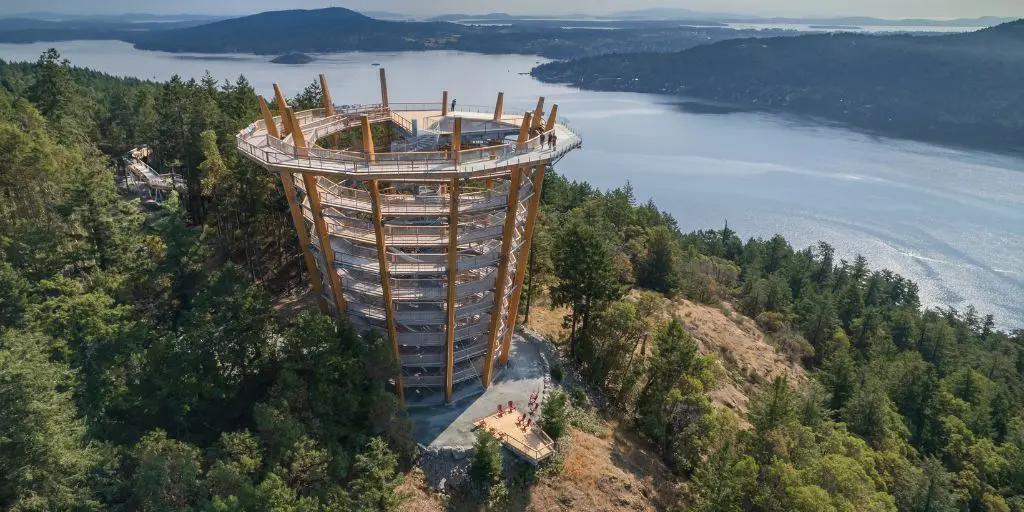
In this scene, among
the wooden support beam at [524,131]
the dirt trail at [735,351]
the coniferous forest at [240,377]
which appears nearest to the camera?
the coniferous forest at [240,377]

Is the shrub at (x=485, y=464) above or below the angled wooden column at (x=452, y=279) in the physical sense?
below

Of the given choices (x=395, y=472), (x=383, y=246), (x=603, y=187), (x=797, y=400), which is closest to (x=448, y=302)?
(x=383, y=246)

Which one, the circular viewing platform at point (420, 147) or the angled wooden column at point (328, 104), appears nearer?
the circular viewing platform at point (420, 147)

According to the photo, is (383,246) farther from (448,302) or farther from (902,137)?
(902,137)

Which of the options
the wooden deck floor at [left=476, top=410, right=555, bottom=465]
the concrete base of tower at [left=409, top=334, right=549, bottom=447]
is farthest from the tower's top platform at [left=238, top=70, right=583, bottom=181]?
the concrete base of tower at [left=409, top=334, right=549, bottom=447]

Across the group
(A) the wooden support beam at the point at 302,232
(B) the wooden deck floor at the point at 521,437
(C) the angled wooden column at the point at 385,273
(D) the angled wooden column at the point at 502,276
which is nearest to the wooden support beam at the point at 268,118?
(A) the wooden support beam at the point at 302,232

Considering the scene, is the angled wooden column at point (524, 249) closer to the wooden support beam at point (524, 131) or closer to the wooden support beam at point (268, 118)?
the wooden support beam at point (524, 131)

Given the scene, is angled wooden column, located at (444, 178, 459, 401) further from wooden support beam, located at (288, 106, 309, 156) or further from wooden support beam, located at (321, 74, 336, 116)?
wooden support beam, located at (321, 74, 336, 116)
